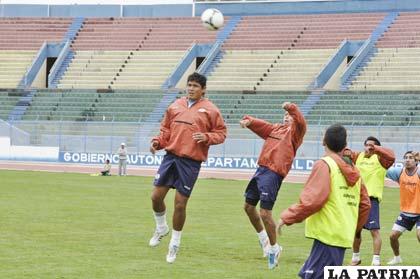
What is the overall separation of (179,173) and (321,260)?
4996 millimetres

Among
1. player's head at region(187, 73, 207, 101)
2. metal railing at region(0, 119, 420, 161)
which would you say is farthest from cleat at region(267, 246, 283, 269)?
metal railing at region(0, 119, 420, 161)

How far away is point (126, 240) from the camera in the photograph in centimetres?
1437

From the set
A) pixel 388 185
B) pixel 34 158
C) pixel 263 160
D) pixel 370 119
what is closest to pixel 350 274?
pixel 263 160

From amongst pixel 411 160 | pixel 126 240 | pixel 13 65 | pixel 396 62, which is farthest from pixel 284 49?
pixel 411 160

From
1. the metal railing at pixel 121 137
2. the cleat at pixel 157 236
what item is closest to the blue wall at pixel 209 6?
the metal railing at pixel 121 137

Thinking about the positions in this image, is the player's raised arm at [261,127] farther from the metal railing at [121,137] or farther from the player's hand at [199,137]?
the metal railing at [121,137]

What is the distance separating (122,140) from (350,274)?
129 feet

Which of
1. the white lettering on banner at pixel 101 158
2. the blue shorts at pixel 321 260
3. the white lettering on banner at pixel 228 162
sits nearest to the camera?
the blue shorts at pixel 321 260

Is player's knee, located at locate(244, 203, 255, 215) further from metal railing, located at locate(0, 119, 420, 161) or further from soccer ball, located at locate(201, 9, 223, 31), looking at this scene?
metal railing, located at locate(0, 119, 420, 161)

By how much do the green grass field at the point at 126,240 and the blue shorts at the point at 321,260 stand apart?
11.1ft

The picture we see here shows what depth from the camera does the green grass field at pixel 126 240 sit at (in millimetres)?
11352

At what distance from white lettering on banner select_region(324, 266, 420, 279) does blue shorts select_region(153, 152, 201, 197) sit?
561 centimetres

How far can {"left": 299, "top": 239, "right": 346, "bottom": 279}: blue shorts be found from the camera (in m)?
7.71

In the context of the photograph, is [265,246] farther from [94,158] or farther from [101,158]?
[94,158]
